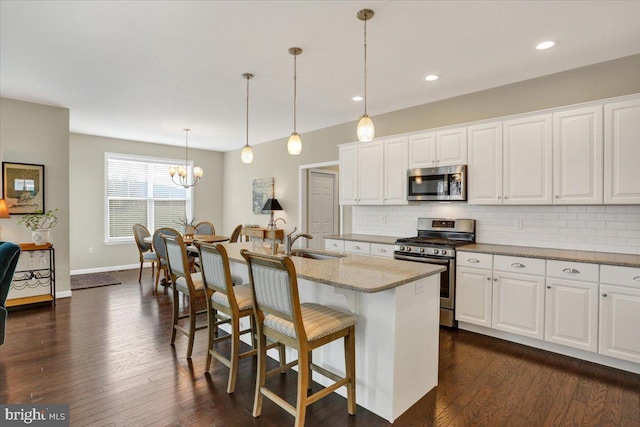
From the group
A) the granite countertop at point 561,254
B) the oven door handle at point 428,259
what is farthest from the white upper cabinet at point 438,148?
the oven door handle at point 428,259

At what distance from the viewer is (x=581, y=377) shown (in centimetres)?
265

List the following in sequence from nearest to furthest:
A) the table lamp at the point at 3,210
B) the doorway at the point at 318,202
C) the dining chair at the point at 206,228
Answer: the table lamp at the point at 3,210
the doorway at the point at 318,202
the dining chair at the point at 206,228

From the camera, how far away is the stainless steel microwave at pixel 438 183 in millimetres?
3861

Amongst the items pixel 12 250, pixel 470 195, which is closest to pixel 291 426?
pixel 12 250

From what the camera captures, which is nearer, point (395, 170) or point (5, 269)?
point (5, 269)

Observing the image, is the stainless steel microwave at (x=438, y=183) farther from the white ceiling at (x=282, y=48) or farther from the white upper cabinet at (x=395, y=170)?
the white ceiling at (x=282, y=48)

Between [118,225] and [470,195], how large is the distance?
21.6 feet

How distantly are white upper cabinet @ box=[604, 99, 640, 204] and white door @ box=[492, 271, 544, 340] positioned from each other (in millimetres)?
984

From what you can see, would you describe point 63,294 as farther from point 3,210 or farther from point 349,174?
point 349,174

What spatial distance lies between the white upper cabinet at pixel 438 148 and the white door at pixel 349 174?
90 cm

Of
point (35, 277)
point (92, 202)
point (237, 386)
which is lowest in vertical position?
point (237, 386)

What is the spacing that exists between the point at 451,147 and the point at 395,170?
0.78 metres

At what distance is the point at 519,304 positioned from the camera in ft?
10.4

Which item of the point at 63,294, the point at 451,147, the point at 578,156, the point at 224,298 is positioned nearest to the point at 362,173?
the point at 451,147
